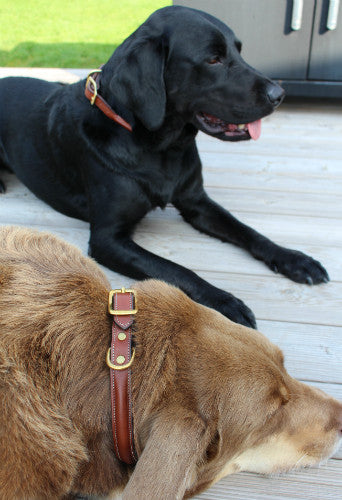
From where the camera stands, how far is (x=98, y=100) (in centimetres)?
217

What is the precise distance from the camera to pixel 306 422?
3.99 ft

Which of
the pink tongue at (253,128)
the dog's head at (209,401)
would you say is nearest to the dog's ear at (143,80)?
the pink tongue at (253,128)

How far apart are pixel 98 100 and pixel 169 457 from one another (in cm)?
164

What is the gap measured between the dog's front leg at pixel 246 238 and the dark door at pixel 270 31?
1.87 m

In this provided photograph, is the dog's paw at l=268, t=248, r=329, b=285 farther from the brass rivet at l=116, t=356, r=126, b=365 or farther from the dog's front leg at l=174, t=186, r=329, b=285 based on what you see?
the brass rivet at l=116, t=356, r=126, b=365

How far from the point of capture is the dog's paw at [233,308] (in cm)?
186

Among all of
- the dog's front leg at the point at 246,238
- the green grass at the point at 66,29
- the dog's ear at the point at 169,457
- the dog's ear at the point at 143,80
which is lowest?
the green grass at the point at 66,29

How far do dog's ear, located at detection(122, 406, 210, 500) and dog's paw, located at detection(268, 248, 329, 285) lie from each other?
122 centimetres

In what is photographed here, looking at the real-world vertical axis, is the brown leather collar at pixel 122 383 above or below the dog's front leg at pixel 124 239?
above

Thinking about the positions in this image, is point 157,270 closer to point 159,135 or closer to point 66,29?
point 159,135

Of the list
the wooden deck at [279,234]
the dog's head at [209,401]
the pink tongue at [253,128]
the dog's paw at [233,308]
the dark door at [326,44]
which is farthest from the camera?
the dark door at [326,44]

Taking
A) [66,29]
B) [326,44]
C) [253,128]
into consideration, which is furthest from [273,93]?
[66,29]

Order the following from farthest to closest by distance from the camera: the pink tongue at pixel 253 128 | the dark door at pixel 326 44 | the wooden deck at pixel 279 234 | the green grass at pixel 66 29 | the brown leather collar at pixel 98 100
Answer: the green grass at pixel 66 29, the dark door at pixel 326 44, the pink tongue at pixel 253 128, the brown leather collar at pixel 98 100, the wooden deck at pixel 279 234

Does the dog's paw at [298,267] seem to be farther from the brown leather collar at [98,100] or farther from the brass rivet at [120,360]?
the brass rivet at [120,360]
